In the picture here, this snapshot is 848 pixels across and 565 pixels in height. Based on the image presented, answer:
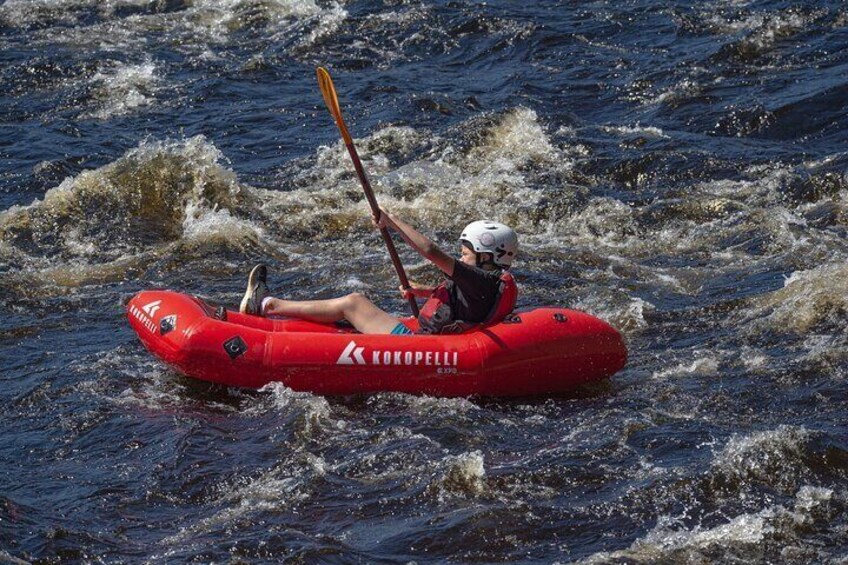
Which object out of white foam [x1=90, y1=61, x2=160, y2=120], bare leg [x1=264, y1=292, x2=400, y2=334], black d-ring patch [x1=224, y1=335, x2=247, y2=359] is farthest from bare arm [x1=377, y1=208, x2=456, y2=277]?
white foam [x1=90, y1=61, x2=160, y2=120]

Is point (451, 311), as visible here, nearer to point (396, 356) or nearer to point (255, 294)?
point (396, 356)

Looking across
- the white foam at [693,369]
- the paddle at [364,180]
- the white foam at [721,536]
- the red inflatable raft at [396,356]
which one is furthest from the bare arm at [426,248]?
the white foam at [721,536]

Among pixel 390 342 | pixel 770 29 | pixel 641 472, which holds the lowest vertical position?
pixel 641 472

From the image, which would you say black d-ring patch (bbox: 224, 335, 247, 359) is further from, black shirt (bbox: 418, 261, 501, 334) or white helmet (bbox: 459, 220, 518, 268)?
white helmet (bbox: 459, 220, 518, 268)

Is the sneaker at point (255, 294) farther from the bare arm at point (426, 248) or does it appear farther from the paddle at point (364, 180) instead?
the bare arm at point (426, 248)

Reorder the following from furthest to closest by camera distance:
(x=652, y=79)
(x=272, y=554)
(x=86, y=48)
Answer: (x=86, y=48) < (x=652, y=79) < (x=272, y=554)

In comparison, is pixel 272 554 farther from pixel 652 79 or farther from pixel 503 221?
pixel 652 79

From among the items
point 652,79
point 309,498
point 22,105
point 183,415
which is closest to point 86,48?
point 22,105
